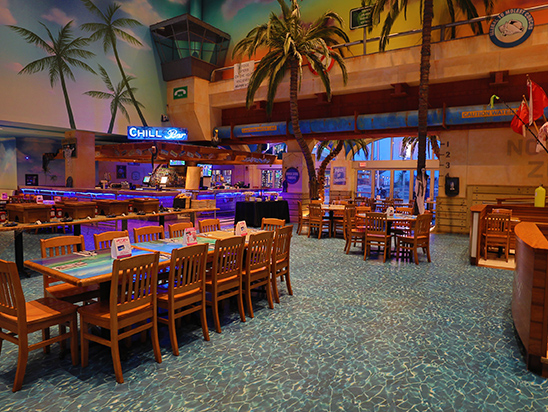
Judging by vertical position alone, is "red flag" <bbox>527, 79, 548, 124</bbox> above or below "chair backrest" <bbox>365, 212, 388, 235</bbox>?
above

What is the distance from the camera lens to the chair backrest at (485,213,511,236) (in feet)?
22.9

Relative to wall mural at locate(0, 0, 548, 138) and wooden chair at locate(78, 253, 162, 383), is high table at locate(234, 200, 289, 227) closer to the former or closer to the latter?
wall mural at locate(0, 0, 548, 138)

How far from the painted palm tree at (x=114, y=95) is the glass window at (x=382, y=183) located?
43.9 ft

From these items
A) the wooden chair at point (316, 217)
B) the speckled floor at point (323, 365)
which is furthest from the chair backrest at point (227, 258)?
the wooden chair at point (316, 217)

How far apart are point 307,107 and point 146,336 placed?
37.5ft

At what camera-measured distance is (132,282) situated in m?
2.96

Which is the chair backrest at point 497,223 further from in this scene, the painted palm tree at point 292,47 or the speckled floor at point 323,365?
the painted palm tree at point 292,47

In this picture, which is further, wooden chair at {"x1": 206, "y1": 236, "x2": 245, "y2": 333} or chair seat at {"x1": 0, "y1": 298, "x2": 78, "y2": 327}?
wooden chair at {"x1": 206, "y1": 236, "x2": 245, "y2": 333}

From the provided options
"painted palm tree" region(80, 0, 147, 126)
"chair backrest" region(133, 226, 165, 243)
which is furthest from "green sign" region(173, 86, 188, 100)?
"chair backrest" region(133, 226, 165, 243)

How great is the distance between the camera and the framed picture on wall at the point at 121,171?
20.1 metres

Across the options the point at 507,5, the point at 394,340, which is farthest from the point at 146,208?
the point at 507,5

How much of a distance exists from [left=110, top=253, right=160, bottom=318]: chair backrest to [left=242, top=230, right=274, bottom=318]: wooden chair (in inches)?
49.8

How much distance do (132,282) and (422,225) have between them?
5.65 metres

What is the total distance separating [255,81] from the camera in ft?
38.2
